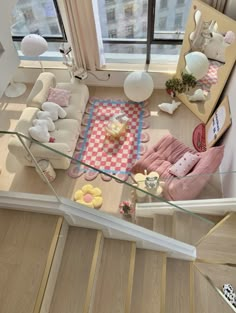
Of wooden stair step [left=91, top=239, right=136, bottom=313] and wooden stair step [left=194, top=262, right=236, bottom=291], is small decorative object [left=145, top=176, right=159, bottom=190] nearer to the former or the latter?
wooden stair step [left=91, top=239, right=136, bottom=313]

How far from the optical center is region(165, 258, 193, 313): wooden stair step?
2328 millimetres

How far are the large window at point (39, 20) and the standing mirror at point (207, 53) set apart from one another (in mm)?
2036

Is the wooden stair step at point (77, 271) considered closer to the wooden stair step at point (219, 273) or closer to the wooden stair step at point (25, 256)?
the wooden stair step at point (25, 256)

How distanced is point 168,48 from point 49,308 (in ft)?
13.0

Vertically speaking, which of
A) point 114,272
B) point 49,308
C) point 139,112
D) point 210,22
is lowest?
point 139,112

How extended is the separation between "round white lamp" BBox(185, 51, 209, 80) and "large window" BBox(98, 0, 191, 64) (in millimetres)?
693

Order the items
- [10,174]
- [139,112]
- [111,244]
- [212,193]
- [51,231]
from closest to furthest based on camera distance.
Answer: [51,231], [111,244], [212,193], [10,174], [139,112]

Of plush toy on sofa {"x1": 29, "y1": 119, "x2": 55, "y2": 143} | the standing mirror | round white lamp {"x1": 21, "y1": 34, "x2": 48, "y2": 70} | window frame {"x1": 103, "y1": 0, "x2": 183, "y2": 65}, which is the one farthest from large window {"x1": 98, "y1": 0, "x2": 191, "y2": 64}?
plush toy on sofa {"x1": 29, "y1": 119, "x2": 55, "y2": 143}

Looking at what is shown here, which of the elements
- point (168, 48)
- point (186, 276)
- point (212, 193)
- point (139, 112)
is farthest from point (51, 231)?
point (168, 48)

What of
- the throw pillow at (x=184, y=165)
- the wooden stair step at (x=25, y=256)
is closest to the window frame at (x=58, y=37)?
the throw pillow at (x=184, y=165)

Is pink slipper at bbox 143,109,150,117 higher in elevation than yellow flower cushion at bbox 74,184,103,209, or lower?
lower

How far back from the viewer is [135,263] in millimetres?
2439

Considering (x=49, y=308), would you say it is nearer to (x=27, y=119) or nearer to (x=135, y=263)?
(x=135, y=263)

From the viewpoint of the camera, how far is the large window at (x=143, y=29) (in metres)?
3.90
